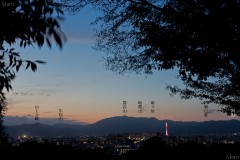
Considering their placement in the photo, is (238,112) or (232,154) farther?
(238,112)

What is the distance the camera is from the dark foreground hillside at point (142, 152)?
43.1 ft

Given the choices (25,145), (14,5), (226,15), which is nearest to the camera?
(14,5)

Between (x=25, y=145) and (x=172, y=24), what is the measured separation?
658 centimetres

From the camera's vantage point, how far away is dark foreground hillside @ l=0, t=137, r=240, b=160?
13.1m

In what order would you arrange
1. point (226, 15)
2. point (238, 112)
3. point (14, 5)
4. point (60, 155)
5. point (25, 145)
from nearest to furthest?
point (14, 5), point (226, 15), point (60, 155), point (25, 145), point (238, 112)

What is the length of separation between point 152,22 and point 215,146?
5614 mm

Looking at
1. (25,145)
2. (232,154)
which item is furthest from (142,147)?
(25,145)

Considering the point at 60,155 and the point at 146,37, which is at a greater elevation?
the point at 146,37

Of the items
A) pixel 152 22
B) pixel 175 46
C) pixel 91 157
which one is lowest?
pixel 91 157

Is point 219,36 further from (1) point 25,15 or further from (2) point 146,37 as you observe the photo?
(1) point 25,15

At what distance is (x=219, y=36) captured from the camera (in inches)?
471

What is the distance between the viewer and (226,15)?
37.9 ft

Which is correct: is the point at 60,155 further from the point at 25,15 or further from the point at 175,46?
the point at 25,15

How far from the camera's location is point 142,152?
Result: 48.0 ft
